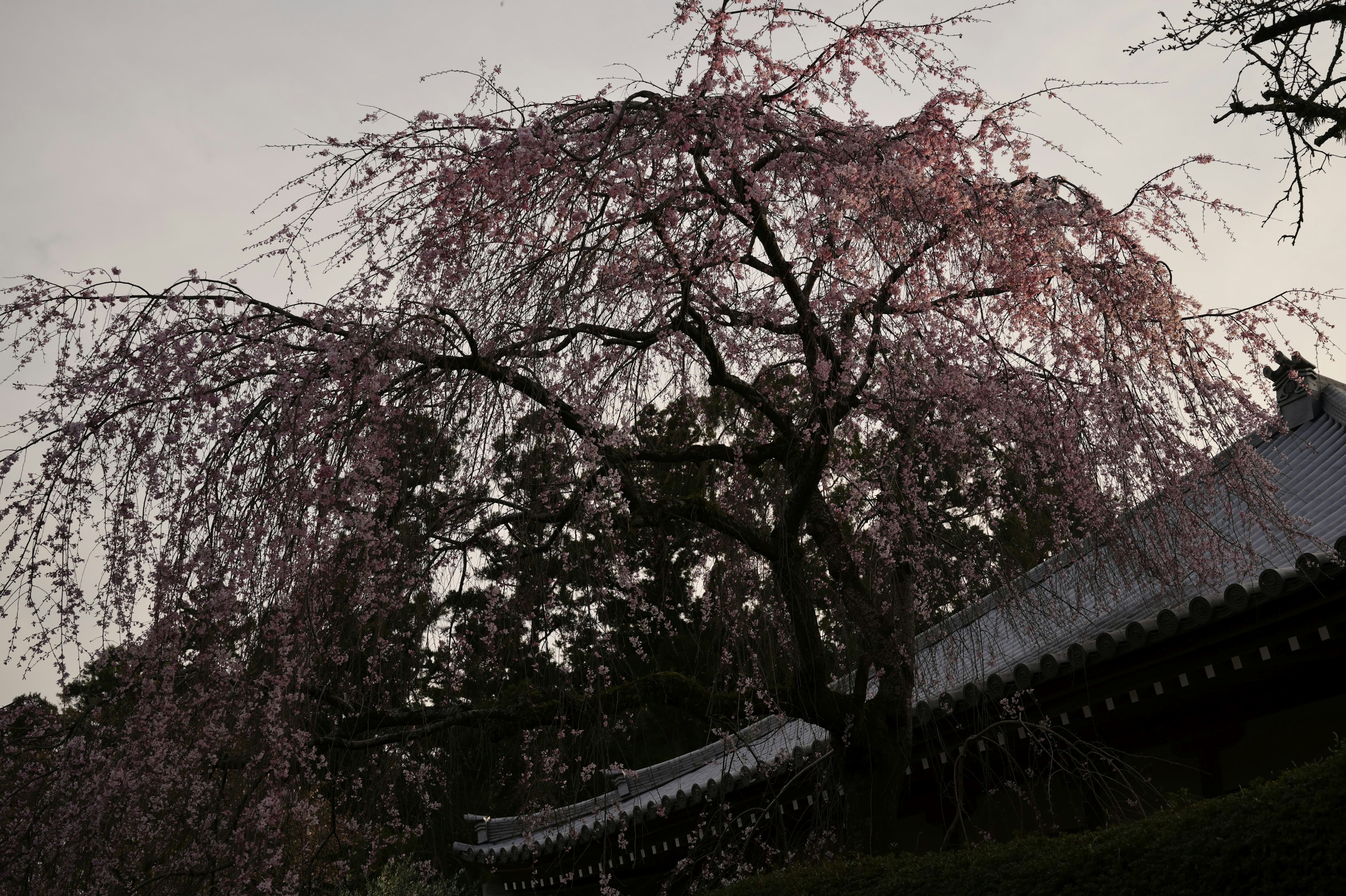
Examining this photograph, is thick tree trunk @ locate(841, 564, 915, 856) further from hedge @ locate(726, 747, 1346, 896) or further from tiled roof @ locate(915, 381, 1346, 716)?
hedge @ locate(726, 747, 1346, 896)

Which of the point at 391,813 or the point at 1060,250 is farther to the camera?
the point at 391,813

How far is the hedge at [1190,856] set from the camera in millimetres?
2635

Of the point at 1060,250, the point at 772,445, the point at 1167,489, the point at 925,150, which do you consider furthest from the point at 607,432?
the point at 1167,489

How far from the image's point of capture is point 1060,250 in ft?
14.7

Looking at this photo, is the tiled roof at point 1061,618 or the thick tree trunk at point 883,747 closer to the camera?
the tiled roof at point 1061,618

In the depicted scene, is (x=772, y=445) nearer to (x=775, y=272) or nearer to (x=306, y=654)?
(x=775, y=272)

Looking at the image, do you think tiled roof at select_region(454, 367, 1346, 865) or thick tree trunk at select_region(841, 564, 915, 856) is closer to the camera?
tiled roof at select_region(454, 367, 1346, 865)

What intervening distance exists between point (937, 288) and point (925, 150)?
663 mm

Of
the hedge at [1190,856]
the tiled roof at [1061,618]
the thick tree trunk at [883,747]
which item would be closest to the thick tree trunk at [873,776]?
the thick tree trunk at [883,747]

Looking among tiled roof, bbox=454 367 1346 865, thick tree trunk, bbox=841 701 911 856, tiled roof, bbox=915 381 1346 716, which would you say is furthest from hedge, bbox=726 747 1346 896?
tiled roof, bbox=915 381 1346 716

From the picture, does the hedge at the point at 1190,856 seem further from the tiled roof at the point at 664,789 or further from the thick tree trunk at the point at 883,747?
the tiled roof at the point at 664,789

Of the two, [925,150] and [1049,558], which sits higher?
[925,150]

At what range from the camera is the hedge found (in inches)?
104

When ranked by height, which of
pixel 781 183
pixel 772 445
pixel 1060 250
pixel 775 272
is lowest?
pixel 772 445
